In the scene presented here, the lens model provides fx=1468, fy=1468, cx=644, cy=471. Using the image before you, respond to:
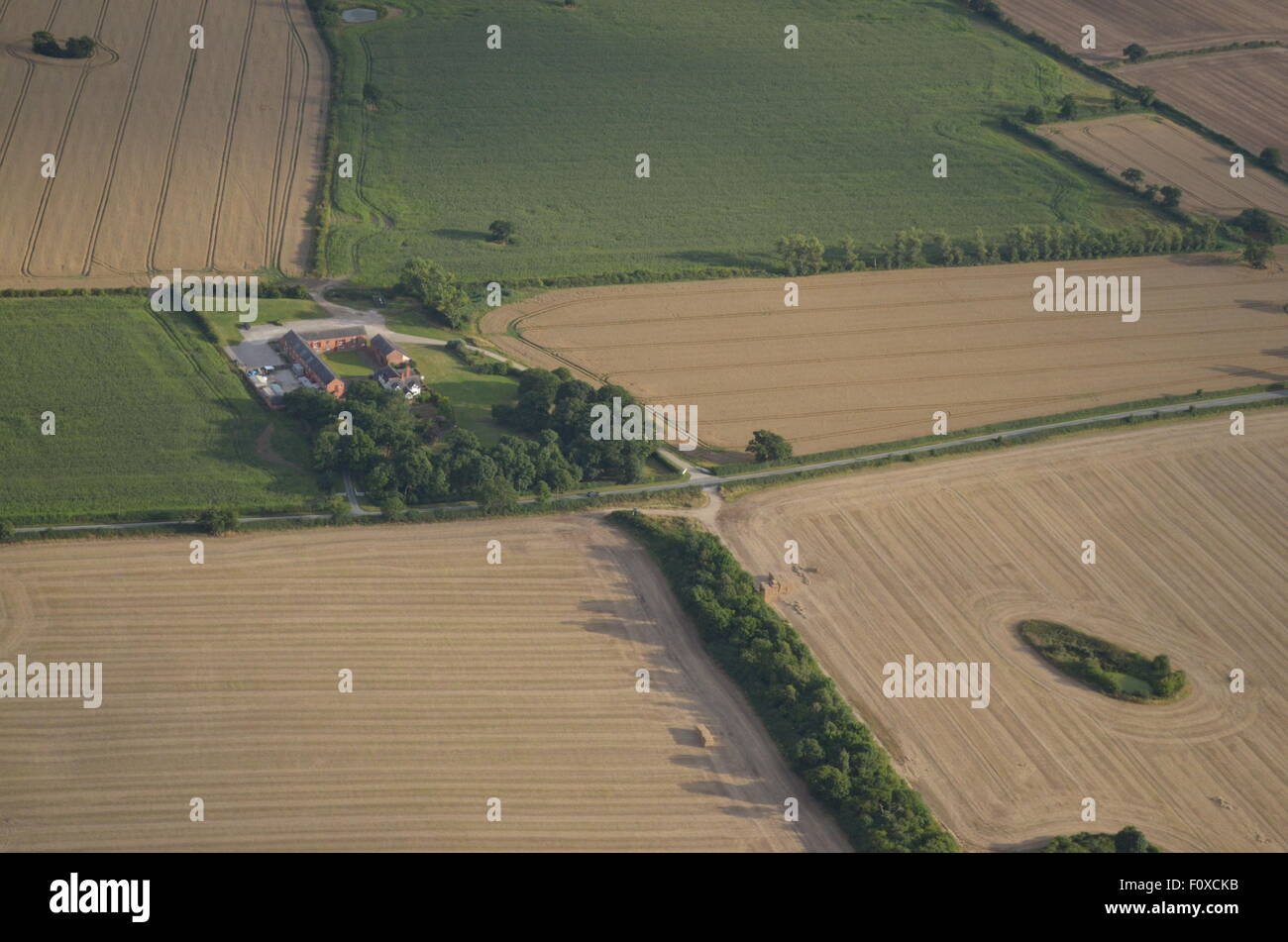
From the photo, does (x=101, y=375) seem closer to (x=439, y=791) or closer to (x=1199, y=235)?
(x=439, y=791)

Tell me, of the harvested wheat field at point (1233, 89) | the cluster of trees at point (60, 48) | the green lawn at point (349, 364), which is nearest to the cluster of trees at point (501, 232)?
the green lawn at point (349, 364)

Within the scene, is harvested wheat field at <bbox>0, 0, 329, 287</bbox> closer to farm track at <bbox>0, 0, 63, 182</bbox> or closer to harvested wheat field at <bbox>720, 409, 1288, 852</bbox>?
farm track at <bbox>0, 0, 63, 182</bbox>

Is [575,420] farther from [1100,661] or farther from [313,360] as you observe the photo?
[1100,661]

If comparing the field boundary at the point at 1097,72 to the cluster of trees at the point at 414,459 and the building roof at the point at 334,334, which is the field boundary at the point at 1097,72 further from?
the building roof at the point at 334,334

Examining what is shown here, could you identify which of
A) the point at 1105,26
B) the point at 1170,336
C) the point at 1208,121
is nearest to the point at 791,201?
the point at 1170,336

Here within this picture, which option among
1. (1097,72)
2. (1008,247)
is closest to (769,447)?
(1008,247)

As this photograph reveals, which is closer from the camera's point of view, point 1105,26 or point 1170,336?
point 1170,336

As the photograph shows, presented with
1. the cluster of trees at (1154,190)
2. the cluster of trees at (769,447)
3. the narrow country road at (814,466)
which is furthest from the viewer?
the cluster of trees at (1154,190)
